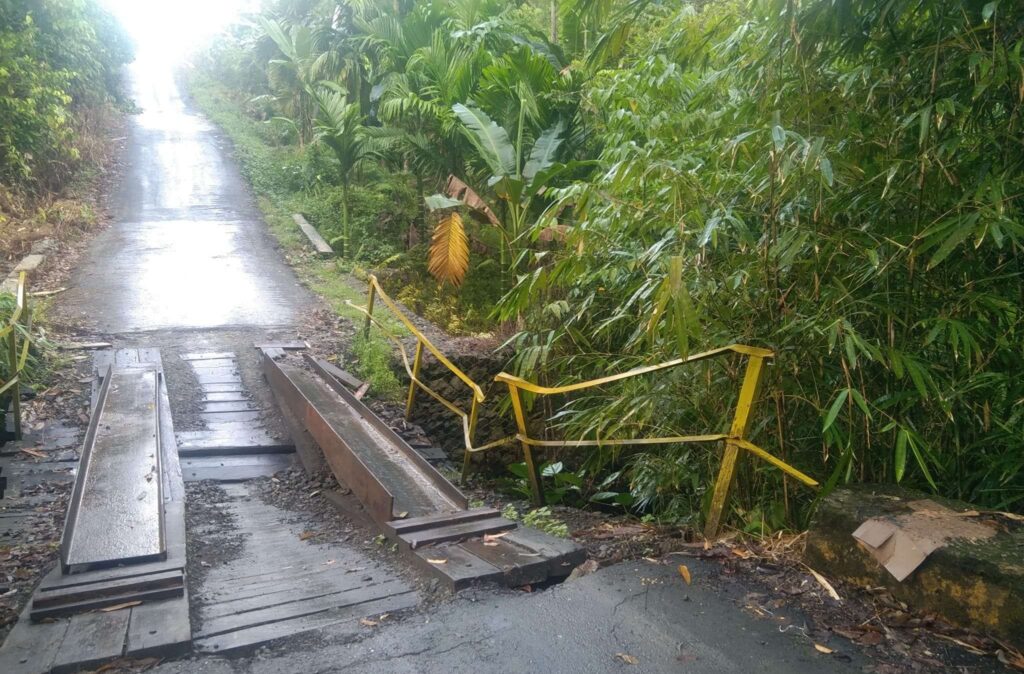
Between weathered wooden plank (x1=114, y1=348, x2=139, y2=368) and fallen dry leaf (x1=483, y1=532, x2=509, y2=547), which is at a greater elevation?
fallen dry leaf (x1=483, y1=532, x2=509, y2=547)

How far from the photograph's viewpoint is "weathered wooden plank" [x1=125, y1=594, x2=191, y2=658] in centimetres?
283

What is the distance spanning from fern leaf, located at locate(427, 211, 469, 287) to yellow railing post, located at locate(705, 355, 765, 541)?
292 inches

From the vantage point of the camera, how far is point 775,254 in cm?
334

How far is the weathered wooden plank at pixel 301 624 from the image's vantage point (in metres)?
2.94

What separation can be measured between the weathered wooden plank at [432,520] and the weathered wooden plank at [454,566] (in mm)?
273

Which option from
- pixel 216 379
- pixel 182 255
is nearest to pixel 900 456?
pixel 216 379

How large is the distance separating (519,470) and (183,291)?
270 inches

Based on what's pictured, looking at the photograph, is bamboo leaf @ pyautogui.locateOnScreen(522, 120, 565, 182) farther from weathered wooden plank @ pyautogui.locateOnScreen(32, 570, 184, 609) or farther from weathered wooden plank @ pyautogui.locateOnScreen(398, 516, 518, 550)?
weathered wooden plank @ pyautogui.locateOnScreen(32, 570, 184, 609)

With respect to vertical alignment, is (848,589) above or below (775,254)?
below

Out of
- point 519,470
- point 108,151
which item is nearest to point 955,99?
point 519,470

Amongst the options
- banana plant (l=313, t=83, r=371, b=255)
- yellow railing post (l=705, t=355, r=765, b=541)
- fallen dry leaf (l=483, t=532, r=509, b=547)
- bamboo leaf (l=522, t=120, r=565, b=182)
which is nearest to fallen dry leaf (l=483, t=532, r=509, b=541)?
fallen dry leaf (l=483, t=532, r=509, b=547)

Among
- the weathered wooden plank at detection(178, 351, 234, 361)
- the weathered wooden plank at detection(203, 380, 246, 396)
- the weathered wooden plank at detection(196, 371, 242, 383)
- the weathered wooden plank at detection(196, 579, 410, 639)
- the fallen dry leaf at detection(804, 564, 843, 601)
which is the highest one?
the fallen dry leaf at detection(804, 564, 843, 601)

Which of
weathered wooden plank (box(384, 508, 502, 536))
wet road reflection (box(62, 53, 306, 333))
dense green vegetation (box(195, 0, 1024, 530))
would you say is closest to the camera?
dense green vegetation (box(195, 0, 1024, 530))

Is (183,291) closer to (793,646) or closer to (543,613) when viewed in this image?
(543,613)
